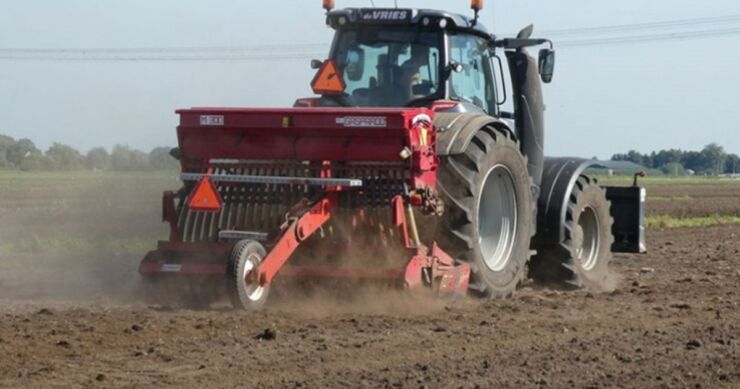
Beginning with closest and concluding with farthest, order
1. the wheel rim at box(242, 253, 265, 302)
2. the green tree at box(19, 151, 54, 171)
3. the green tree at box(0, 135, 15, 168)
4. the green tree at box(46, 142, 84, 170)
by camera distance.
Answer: the wheel rim at box(242, 253, 265, 302)
the green tree at box(46, 142, 84, 170)
the green tree at box(19, 151, 54, 171)
the green tree at box(0, 135, 15, 168)

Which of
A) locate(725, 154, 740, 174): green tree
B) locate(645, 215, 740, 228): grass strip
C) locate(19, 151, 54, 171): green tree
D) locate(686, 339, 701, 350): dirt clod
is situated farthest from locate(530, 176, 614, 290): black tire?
locate(725, 154, 740, 174): green tree

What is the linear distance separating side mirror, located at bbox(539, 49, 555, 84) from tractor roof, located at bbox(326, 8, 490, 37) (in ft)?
1.81

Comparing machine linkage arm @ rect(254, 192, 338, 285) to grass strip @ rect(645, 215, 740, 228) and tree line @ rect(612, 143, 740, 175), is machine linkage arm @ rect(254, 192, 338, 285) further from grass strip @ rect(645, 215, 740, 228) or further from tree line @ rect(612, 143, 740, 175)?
tree line @ rect(612, 143, 740, 175)

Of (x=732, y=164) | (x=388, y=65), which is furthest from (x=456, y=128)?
(x=732, y=164)

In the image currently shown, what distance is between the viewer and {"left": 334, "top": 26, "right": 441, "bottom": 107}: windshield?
1060 centimetres

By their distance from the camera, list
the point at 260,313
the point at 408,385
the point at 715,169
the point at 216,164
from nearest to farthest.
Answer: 1. the point at 408,385
2. the point at 260,313
3. the point at 216,164
4. the point at 715,169

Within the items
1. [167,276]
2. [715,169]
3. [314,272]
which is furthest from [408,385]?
[715,169]

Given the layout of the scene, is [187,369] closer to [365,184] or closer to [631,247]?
[365,184]

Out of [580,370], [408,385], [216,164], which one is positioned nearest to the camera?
[408,385]

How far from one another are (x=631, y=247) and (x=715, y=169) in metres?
111

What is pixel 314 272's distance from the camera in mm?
9211

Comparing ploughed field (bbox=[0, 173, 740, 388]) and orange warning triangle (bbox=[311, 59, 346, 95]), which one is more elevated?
orange warning triangle (bbox=[311, 59, 346, 95])

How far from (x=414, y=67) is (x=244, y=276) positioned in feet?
9.50

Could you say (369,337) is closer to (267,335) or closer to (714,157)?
(267,335)
